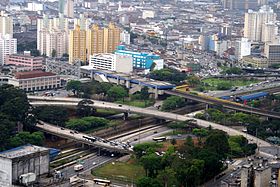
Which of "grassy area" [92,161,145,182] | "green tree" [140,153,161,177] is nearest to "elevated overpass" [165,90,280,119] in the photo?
"grassy area" [92,161,145,182]

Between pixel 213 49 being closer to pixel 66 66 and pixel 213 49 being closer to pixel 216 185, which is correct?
pixel 66 66

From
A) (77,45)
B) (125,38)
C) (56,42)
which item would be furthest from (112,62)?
(125,38)

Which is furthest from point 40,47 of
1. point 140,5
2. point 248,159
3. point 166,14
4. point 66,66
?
point 140,5

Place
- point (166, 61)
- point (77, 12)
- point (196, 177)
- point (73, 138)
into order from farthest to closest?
point (77, 12) < point (166, 61) < point (73, 138) < point (196, 177)

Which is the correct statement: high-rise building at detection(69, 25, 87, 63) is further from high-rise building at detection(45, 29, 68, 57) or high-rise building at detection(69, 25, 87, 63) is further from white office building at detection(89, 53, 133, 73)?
high-rise building at detection(45, 29, 68, 57)

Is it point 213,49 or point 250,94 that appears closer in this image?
point 250,94

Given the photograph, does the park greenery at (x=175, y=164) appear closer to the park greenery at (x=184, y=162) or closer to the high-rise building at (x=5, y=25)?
the park greenery at (x=184, y=162)

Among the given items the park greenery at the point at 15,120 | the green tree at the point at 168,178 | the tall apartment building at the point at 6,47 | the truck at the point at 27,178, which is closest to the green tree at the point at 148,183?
the green tree at the point at 168,178

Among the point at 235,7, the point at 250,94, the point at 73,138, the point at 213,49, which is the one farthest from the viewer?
the point at 235,7
